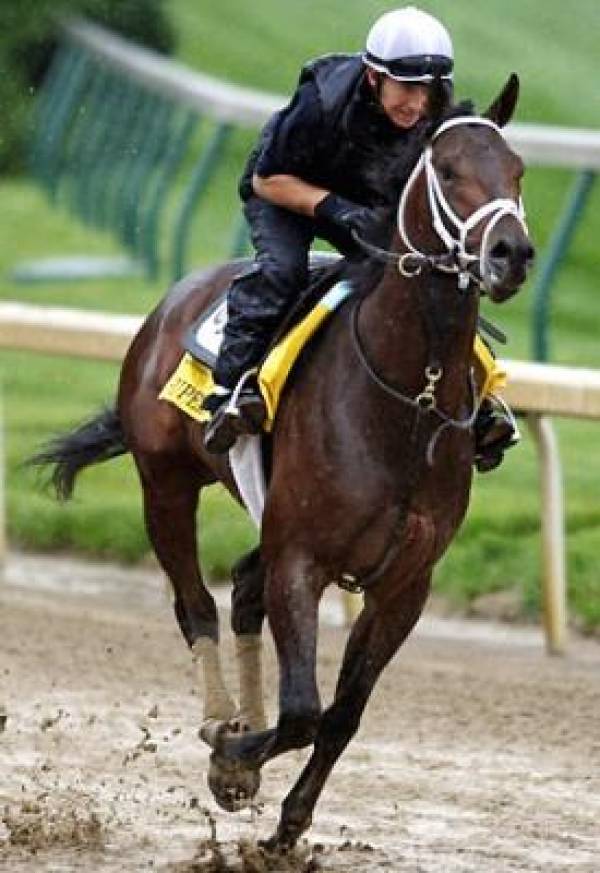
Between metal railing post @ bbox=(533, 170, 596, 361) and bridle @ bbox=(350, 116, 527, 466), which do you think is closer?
bridle @ bbox=(350, 116, 527, 466)

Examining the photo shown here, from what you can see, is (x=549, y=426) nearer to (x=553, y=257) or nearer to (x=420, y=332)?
(x=553, y=257)

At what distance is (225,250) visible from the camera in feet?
54.4

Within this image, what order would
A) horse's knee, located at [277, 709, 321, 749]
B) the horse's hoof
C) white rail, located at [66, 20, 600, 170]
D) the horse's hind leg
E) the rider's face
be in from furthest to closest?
white rail, located at [66, 20, 600, 170]
the horse's hind leg
the horse's hoof
the rider's face
horse's knee, located at [277, 709, 321, 749]

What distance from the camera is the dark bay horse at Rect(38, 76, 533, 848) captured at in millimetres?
6945

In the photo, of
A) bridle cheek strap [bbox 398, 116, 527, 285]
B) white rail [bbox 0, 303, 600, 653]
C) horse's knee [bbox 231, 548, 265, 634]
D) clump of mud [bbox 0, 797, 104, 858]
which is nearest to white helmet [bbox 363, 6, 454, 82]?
bridle cheek strap [bbox 398, 116, 527, 285]

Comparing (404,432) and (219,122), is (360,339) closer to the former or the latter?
(404,432)

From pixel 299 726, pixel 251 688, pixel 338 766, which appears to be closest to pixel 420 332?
pixel 299 726

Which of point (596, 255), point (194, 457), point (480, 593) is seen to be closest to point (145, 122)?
point (596, 255)

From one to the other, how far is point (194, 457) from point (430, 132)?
5.90 feet

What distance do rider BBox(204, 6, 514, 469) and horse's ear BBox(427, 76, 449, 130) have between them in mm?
205

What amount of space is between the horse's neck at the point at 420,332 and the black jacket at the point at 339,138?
0.93 ft

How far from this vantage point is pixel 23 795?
809 cm

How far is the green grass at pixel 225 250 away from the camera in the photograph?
454 inches

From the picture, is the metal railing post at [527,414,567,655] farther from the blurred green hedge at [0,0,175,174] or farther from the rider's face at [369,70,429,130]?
the blurred green hedge at [0,0,175,174]
